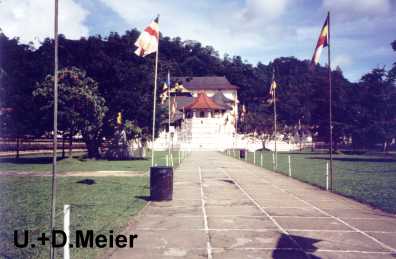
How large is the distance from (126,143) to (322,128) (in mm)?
41820

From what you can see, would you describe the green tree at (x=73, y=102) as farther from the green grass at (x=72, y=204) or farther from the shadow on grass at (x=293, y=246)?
the shadow on grass at (x=293, y=246)

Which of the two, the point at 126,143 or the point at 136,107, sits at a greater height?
the point at 136,107

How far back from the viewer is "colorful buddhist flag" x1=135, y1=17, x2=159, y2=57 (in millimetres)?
17456

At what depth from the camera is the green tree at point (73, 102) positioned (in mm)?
36375

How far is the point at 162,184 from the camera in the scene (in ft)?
48.1

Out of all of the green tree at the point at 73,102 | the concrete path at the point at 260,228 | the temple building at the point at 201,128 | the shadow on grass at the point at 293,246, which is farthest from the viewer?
the temple building at the point at 201,128

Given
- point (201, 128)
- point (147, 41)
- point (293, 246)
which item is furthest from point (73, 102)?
point (201, 128)

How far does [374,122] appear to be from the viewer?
66.5m

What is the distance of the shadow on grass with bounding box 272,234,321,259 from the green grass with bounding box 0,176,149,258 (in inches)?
140

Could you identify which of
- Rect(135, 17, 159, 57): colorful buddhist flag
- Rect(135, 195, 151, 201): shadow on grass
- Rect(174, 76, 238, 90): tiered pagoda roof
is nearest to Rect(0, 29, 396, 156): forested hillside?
Rect(135, 17, 159, 57): colorful buddhist flag

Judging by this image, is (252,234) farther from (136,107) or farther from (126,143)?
(126,143)

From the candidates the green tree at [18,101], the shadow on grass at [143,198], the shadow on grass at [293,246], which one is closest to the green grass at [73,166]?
the green tree at [18,101]

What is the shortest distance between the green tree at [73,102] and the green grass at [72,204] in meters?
14.6

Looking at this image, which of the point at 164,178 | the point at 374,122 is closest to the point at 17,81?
the point at 164,178
